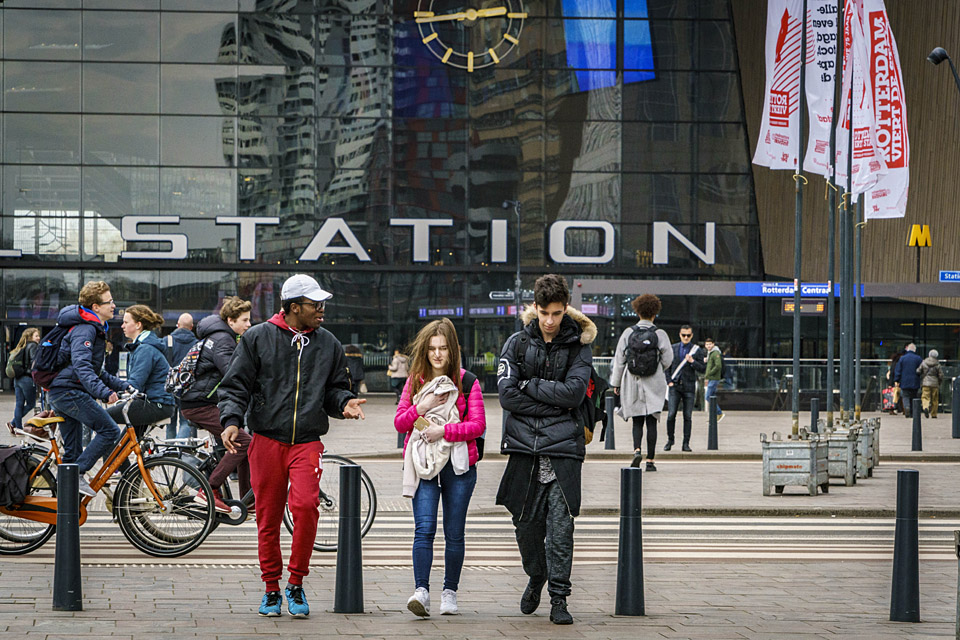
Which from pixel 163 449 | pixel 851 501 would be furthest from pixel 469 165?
pixel 163 449

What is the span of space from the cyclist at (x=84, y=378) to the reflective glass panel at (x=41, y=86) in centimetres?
3345

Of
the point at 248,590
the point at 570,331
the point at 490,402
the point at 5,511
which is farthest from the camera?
the point at 490,402

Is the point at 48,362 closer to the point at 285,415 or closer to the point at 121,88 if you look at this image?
the point at 285,415

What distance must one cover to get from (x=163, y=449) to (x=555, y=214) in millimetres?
33075

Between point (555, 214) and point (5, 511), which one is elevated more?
point (555, 214)

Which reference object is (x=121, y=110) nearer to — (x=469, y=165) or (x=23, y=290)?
(x=23, y=290)

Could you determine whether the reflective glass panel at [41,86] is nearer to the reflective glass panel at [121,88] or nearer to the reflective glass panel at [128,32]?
the reflective glass panel at [121,88]

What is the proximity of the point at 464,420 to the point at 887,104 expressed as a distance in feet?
58.8

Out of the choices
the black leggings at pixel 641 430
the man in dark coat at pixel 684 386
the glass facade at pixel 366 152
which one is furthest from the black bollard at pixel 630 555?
the glass facade at pixel 366 152

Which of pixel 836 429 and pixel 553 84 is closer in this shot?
pixel 836 429

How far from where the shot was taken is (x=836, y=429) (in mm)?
15656

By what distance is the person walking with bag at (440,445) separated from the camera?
6.91 metres

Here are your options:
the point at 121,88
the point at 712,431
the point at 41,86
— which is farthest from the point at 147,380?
the point at 41,86

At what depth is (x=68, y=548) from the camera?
6.79 meters
